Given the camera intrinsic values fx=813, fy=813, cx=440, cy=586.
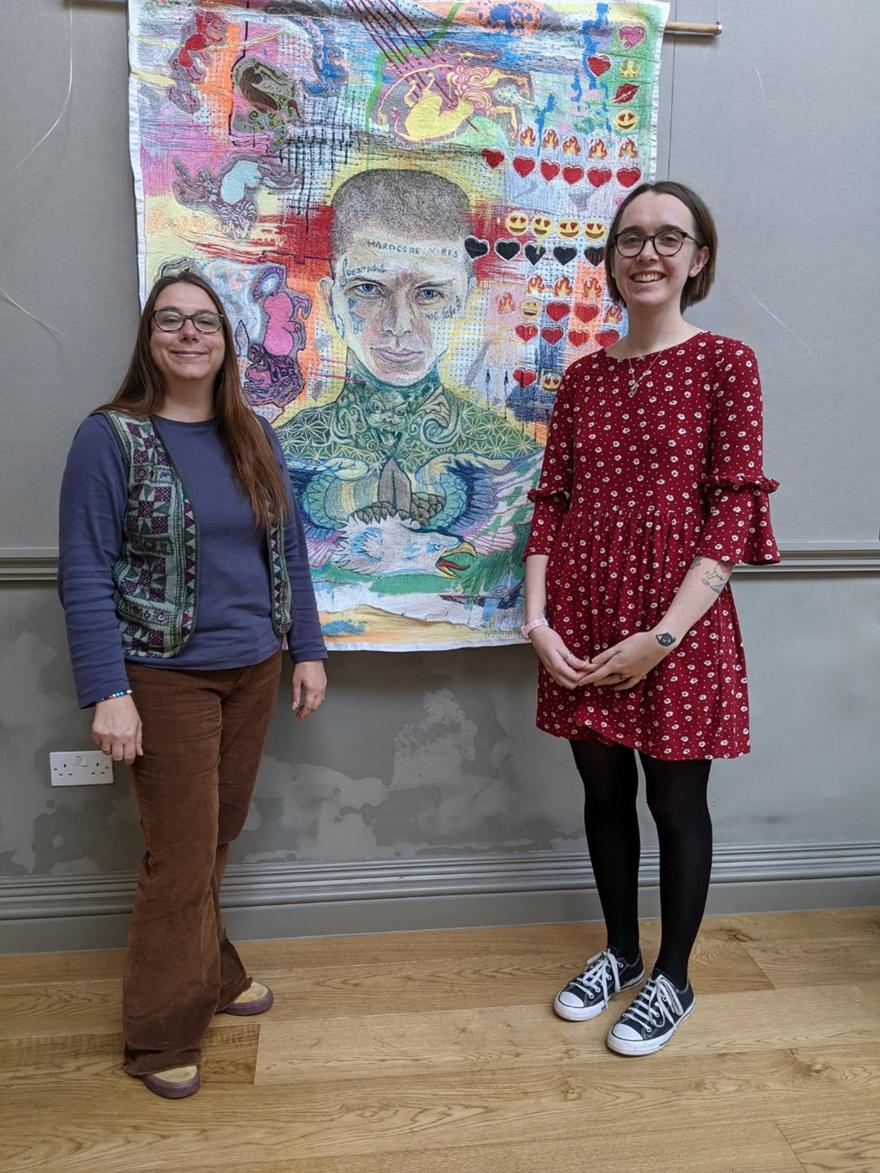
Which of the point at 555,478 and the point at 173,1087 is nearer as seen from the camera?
the point at 173,1087

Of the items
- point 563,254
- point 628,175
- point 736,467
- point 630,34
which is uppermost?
point 630,34

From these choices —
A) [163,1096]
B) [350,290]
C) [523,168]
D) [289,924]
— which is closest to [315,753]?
[289,924]

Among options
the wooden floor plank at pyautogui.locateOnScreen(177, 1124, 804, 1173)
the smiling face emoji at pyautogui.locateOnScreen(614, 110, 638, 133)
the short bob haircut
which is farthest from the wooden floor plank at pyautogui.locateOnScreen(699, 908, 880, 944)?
the smiling face emoji at pyautogui.locateOnScreen(614, 110, 638, 133)

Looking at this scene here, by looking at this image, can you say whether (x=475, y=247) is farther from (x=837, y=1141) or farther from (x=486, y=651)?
(x=837, y=1141)

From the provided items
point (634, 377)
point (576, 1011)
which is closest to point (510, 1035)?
point (576, 1011)

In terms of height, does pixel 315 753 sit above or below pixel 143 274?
below

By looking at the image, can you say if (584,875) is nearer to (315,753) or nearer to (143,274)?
(315,753)

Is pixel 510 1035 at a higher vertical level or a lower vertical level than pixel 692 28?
lower

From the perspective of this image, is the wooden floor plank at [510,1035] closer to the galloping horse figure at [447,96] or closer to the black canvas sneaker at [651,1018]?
the black canvas sneaker at [651,1018]

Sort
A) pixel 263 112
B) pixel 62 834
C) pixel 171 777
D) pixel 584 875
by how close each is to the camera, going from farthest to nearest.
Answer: pixel 584 875 → pixel 62 834 → pixel 263 112 → pixel 171 777

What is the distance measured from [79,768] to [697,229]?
5.38 ft

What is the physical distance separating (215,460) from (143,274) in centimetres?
50

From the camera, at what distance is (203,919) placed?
1.43 meters

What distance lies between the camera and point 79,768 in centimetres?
177
